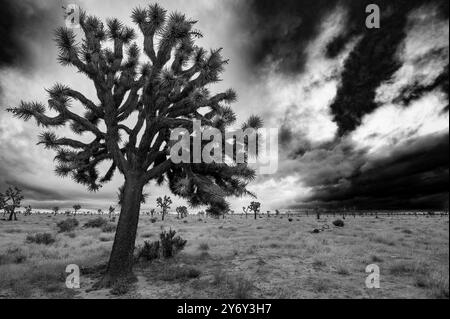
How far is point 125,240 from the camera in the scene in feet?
24.4

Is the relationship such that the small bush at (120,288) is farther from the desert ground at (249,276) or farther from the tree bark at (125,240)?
the tree bark at (125,240)

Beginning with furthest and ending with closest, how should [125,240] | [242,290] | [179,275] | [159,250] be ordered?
1. [159,250]
2. [179,275]
3. [125,240]
4. [242,290]

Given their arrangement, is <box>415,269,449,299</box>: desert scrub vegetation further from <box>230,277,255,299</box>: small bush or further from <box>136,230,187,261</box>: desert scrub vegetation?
<box>136,230,187,261</box>: desert scrub vegetation

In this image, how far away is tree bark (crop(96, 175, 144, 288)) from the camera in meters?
7.25

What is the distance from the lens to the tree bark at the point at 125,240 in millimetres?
7254

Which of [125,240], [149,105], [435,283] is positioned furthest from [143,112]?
[435,283]

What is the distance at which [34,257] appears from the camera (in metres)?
11.6

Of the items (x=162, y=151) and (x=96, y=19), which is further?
(x=96, y=19)

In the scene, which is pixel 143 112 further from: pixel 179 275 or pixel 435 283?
pixel 435 283

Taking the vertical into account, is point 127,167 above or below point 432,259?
above

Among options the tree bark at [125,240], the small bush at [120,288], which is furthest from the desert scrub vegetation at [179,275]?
the small bush at [120,288]
